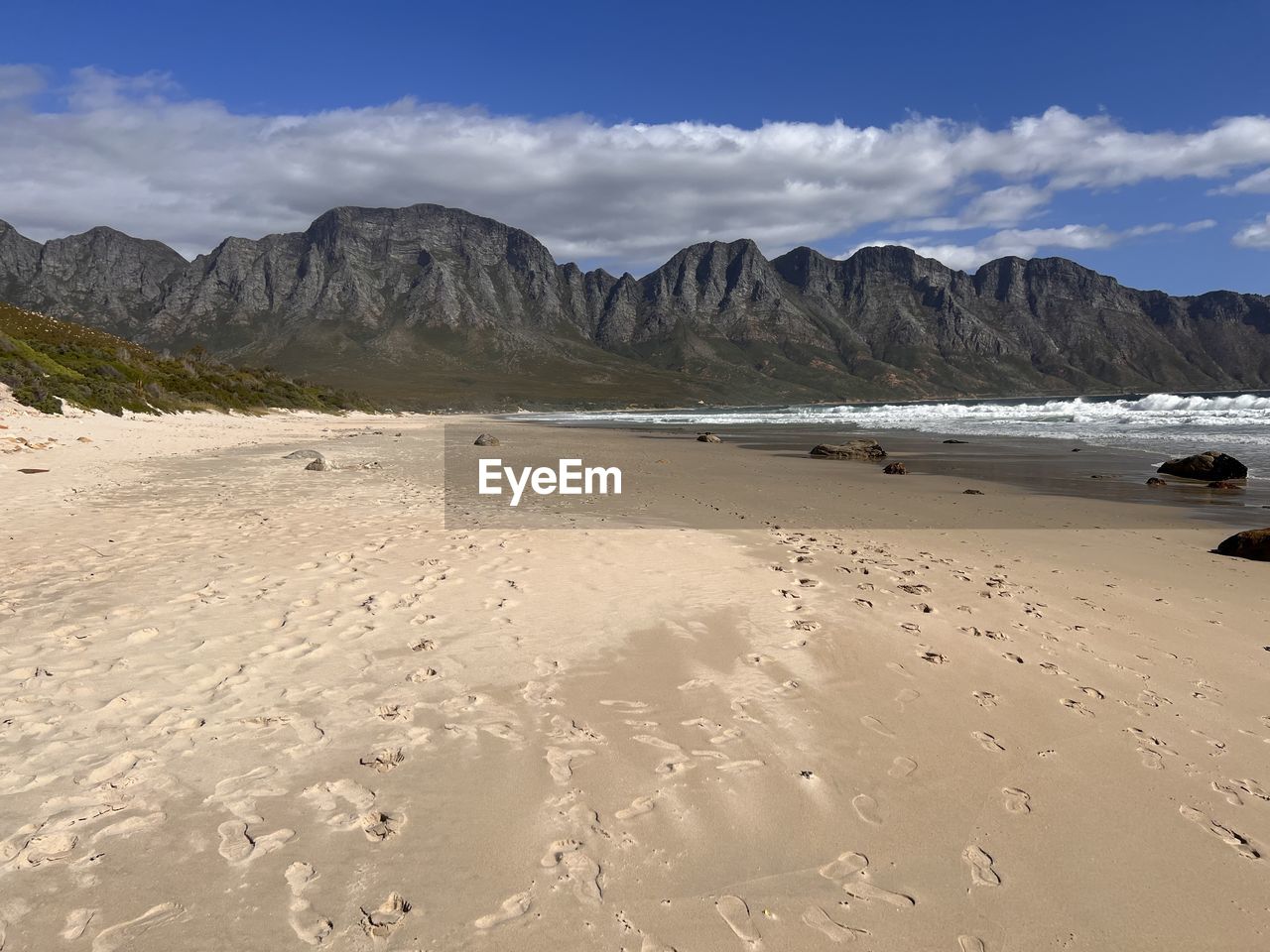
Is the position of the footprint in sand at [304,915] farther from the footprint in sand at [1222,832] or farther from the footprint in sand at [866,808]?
the footprint in sand at [1222,832]

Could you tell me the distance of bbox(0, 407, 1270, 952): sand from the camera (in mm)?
2695

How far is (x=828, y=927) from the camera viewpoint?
8.64 feet

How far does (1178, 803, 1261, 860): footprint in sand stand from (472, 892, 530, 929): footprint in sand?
3.46 metres

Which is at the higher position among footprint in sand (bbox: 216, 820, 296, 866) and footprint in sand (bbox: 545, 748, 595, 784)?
footprint in sand (bbox: 216, 820, 296, 866)

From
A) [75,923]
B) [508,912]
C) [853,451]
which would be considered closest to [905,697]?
[508,912]

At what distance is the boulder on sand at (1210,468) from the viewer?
1772 centimetres

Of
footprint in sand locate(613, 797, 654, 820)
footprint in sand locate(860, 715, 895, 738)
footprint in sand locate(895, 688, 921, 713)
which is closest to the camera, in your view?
footprint in sand locate(613, 797, 654, 820)

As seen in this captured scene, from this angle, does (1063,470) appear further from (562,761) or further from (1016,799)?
(562,761)

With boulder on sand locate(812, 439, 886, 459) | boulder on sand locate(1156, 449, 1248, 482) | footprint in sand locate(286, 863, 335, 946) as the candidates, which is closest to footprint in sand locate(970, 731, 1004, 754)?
footprint in sand locate(286, 863, 335, 946)

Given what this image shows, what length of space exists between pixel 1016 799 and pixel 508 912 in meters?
2.80

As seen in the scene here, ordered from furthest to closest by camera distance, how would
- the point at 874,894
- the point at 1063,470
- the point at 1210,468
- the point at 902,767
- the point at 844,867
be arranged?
the point at 1063,470 < the point at 1210,468 < the point at 902,767 < the point at 844,867 < the point at 874,894

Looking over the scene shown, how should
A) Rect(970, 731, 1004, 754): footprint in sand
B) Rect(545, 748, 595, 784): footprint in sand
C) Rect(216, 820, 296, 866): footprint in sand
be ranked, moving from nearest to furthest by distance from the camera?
Rect(216, 820, 296, 866): footprint in sand
Rect(545, 748, 595, 784): footprint in sand
Rect(970, 731, 1004, 754): footprint in sand

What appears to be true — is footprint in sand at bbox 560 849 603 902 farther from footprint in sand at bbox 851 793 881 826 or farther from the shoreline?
the shoreline

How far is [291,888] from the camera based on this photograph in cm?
273
